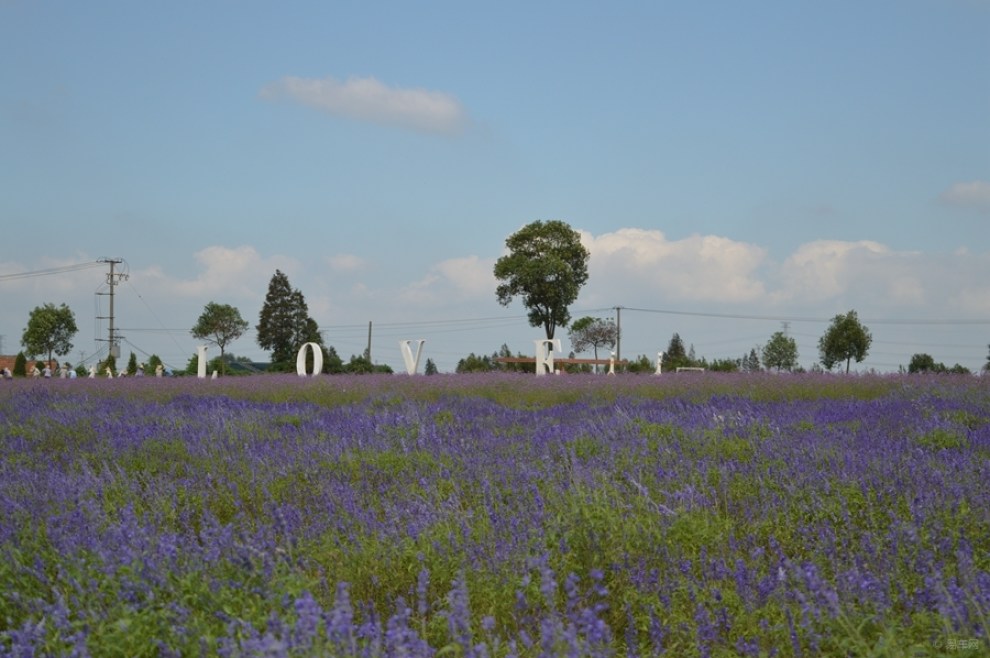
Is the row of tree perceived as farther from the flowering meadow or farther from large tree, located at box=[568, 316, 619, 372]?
the flowering meadow

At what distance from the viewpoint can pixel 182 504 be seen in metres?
5.68

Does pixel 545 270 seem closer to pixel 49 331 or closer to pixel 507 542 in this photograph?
pixel 49 331

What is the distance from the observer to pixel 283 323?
64.9 meters

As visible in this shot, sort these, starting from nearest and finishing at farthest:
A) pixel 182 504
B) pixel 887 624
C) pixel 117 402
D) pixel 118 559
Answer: pixel 887 624 < pixel 118 559 < pixel 182 504 < pixel 117 402

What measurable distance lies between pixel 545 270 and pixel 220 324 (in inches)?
1119

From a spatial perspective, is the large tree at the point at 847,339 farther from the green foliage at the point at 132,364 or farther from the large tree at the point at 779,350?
the green foliage at the point at 132,364

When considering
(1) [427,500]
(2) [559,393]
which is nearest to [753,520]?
(1) [427,500]

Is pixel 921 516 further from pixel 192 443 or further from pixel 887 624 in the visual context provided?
pixel 192 443

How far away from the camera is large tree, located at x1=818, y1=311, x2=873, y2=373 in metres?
60.5

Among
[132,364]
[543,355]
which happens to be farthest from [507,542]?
[132,364]

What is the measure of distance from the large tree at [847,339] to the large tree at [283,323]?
34.7 metres

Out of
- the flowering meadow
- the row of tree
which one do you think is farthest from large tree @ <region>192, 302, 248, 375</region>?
the flowering meadow

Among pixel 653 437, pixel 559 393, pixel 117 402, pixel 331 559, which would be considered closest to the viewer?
pixel 331 559

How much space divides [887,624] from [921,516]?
3.89 ft
